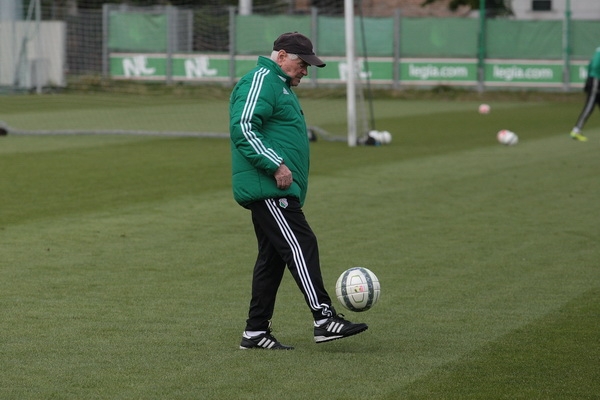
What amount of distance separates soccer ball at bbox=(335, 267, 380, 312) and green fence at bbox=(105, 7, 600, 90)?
1126 inches

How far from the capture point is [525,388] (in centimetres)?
605

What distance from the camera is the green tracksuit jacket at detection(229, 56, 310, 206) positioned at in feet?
21.6

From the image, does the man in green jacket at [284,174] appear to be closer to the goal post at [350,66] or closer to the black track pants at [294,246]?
the black track pants at [294,246]

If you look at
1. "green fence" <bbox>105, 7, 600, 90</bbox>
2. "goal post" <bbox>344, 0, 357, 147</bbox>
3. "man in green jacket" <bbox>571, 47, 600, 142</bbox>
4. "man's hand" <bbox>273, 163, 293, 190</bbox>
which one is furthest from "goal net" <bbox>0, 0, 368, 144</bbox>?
"man's hand" <bbox>273, 163, 293, 190</bbox>

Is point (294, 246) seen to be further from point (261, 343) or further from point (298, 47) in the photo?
point (298, 47)

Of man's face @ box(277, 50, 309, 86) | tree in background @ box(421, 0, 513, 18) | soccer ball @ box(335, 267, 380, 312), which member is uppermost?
tree in background @ box(421, 0, 513, 18)

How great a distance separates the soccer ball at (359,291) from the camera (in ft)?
23.1

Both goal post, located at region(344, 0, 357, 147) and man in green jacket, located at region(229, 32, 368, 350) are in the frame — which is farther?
goal post, located at region(344, 0, 357, 147)

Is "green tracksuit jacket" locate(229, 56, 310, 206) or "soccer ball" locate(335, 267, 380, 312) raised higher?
"green tracksuit jacket" locate(229, 56, 310, 206)

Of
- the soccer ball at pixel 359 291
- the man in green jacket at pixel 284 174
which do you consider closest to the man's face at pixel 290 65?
the man in green jacket at pixel 284 174

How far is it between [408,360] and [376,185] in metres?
9.10

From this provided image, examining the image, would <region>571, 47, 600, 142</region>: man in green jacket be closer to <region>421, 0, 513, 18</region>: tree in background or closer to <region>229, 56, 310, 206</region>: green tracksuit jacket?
<region>229, 56, 310, 206</region>: green tracksuit jacket

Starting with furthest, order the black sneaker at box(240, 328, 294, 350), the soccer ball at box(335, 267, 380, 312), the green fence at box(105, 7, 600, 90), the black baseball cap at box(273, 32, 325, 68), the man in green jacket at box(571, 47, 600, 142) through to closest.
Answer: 1. the green fence at box(105, 7, 600, 90)
2. the man in green jacket at box(571, 47, 600, 142)
3. the soccer ball at box(335, 267, 380, 312)
4. the black sneaker at box(240, 328, 294, 350)
5. the black baseball cap at box(273, 32, 325, 68)

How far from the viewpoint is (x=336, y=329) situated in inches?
266
